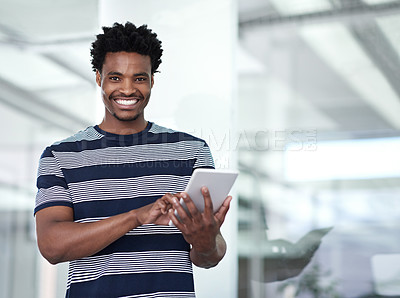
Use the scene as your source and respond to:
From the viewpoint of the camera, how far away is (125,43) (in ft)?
6.07

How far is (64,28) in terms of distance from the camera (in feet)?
13.4

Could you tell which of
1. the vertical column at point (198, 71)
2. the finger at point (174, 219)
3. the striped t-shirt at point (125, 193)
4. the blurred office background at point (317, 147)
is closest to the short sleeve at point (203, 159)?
the striped t-shirt at point (125, 193)

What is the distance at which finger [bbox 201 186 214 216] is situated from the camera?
147 centimetres

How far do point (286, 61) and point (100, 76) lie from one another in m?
1.74

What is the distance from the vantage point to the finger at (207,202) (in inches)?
58.0

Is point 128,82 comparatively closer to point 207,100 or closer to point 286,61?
point 207,100

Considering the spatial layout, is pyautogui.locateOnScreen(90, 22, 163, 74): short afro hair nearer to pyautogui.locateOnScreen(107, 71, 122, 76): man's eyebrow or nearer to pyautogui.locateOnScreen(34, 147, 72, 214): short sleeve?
pyautogui.locateOnScreen(107, 71, 122, 76): man's eyebrow

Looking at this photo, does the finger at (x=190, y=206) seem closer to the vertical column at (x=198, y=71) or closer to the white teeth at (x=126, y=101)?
the white teeth at (x=126, y=101)

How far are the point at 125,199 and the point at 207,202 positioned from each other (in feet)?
1.04

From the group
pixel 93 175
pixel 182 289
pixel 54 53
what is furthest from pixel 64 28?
pixel 182 289

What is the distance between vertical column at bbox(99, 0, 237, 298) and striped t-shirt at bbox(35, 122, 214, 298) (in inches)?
54.5

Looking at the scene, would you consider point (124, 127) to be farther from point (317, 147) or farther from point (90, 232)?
point (317, 147)

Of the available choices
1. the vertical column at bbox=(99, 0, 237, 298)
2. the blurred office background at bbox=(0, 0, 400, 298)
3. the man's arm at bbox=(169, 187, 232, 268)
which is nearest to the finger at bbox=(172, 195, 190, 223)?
the man's arm at bbox=(169, 187, 232, 268)

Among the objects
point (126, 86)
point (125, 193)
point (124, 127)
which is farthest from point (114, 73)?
point (125, 193)
